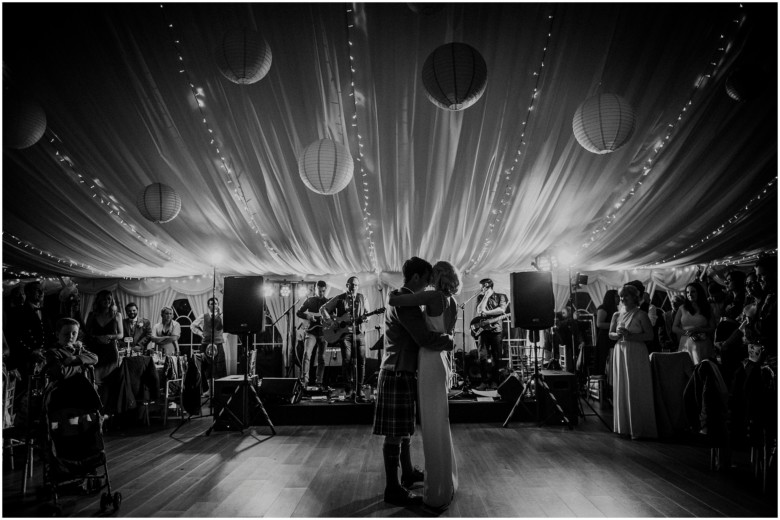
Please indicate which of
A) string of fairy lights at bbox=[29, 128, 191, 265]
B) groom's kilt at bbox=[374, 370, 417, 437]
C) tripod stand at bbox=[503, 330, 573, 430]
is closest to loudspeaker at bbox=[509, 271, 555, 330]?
tripod stand at bbox=[503, 330, 573, 430]

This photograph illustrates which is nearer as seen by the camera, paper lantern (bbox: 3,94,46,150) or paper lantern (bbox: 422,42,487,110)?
paper lantern (bbox: 422,42,487,110)

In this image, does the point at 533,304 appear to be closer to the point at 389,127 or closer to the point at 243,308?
the point at 389,127

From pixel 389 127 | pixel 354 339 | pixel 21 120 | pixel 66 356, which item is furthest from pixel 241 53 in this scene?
pixel 354 339

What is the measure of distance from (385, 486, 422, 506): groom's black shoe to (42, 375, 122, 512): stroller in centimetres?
161

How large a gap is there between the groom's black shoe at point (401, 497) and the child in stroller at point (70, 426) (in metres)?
1.58

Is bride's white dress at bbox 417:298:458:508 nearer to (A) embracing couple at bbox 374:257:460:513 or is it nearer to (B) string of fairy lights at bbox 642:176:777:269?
(A) embracing couple at bbox 374:257:460:513

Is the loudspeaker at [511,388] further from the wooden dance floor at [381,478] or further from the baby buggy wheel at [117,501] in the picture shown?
the baby buggy wheel at [117,501]

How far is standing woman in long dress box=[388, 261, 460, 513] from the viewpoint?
8.39ft

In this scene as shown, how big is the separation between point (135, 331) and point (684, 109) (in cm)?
774

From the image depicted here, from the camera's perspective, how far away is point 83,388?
317 centimetres

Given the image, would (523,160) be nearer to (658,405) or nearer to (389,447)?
(658,405)

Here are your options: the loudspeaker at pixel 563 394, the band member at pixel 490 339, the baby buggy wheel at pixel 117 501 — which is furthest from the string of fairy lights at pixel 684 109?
the baby buggy wheel at pixel 117 501

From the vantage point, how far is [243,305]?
482 cm

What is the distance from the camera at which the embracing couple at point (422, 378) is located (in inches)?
101
